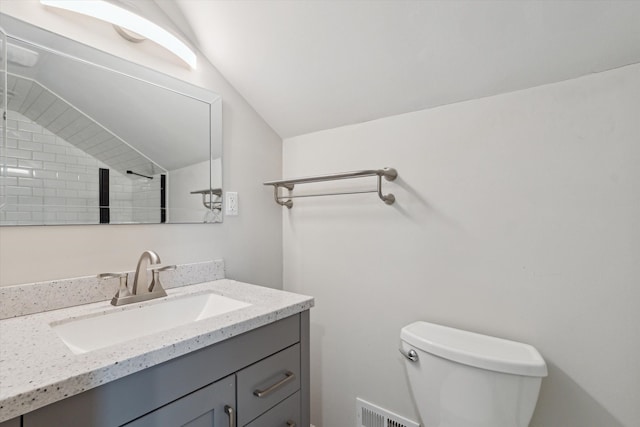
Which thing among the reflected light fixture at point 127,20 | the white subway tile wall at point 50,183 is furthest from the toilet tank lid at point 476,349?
the reflected light fixture at point 127,20

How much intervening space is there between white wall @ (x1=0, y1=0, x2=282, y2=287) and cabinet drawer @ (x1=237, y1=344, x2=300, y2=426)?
0.62 metres

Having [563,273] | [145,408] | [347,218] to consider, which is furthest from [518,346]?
[145,408]

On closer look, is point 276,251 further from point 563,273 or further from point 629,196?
point 629,196

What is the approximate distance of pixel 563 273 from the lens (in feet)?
3.30

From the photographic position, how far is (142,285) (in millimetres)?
1079

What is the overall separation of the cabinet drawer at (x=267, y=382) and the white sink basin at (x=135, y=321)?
213 mm

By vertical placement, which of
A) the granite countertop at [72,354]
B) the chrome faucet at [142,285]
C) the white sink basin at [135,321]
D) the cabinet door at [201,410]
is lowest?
the cabinet door at [201,410]

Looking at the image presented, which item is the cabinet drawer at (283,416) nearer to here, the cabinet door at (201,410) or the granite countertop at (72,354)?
the cabinet door at (201,410)

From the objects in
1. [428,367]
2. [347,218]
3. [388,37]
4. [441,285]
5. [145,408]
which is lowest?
[428,367]

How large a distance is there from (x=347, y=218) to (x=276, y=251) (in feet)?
1.56

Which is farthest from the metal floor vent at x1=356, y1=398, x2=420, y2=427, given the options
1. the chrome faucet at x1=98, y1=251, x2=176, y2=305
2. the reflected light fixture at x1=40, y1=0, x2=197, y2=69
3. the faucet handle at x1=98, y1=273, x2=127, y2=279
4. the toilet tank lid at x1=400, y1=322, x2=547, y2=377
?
the reflected light fixture at x1=40, y1=0, x2=197, y2=69

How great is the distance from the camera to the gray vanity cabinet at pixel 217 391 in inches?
23.3

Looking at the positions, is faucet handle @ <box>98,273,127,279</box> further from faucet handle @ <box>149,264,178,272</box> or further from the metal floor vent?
the metal floor vent

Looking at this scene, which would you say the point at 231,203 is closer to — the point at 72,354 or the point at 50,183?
the point at 50,183
